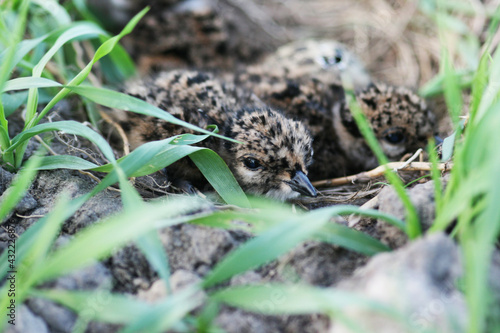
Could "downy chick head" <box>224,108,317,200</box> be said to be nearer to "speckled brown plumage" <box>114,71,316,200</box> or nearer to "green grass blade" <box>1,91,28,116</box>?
"speckled brown plumage" <box>114,71,316,200</box>

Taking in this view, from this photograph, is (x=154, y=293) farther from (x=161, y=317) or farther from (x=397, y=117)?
(x=397, y=117)

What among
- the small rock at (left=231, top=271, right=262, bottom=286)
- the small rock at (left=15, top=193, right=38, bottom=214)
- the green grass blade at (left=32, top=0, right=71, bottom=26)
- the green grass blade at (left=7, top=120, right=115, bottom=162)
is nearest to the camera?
the small rock at (left=231, top=271, right=262, bottom=286)

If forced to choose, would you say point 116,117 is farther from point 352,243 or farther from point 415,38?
point 415,38

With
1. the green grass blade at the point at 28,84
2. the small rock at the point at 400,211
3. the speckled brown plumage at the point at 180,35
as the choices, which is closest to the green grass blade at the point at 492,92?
the small rock at the point at 400,211

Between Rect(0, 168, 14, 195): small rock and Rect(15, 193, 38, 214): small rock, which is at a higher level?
Rect(0, 168, 14, 195): small rock

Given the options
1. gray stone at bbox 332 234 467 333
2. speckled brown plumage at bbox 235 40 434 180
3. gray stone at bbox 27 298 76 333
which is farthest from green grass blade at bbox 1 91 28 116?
gray stone at bbox 332 234 467 333

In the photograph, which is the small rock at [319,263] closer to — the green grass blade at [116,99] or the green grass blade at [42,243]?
the green grass blade at [116,99]

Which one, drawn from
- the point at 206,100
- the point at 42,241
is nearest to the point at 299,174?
the point at 206,100
